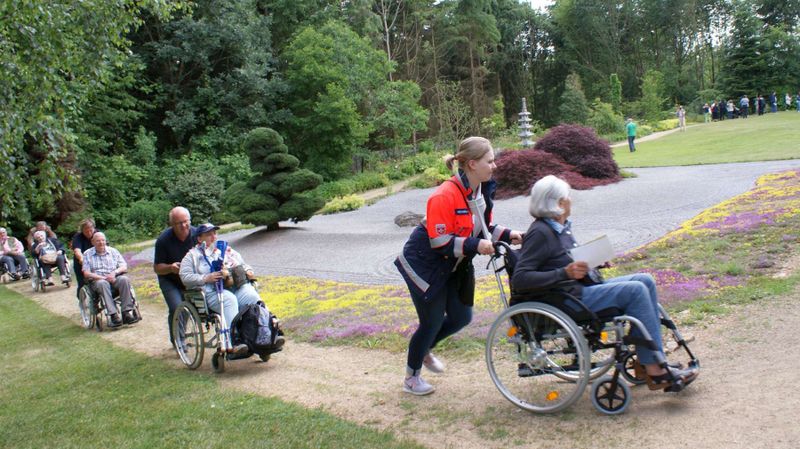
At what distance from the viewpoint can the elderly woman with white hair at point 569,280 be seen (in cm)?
352

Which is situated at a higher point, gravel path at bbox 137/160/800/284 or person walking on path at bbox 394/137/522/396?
person walking on path at bbox 394/137/522/396

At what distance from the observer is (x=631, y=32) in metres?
57.1

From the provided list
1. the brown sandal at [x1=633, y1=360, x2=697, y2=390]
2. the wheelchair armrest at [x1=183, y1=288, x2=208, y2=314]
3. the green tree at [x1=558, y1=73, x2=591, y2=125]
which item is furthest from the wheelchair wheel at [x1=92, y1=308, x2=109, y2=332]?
the green tree at [x1=558, y1=73, x2=591, y2=125]

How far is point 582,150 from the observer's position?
64.2 feet

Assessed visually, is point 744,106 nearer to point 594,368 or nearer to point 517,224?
point 517,224

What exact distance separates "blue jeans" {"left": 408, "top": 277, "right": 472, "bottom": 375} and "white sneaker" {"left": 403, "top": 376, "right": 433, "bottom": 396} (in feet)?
0.18

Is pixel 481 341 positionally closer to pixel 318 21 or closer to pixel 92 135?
pixel 92 135

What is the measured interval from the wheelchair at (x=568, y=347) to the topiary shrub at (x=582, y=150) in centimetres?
1560

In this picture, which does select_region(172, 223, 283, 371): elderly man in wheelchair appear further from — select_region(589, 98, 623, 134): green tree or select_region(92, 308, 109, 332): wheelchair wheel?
select_region(589, 98, 623, 134): green tree

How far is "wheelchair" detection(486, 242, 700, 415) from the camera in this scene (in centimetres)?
356

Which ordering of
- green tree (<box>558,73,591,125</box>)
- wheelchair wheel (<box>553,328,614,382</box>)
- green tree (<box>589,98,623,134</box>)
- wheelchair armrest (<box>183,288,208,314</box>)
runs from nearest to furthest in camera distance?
wheelchair wheel (<box>553,328,614,382</box>) < wheelchair armrest (<box>183,288,208,314</box>) < green tree (<box>589,98,623,134</box>) < green tree (<box>558,73,591,125</box>)

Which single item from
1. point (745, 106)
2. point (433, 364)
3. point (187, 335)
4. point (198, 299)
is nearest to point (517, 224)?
point (187, 335)

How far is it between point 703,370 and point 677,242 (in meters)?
4.54

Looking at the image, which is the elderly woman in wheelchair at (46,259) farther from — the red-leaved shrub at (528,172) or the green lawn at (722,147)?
the green lawn at (722,147)
